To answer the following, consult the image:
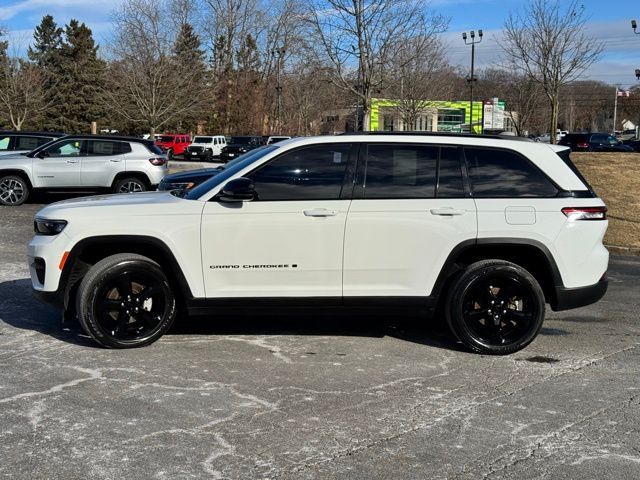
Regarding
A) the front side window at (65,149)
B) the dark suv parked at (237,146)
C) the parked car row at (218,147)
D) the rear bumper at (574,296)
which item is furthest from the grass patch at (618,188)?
the parked car row at (218,147)

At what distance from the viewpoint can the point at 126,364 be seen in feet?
17.7

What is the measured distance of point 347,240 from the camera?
18.6 feet

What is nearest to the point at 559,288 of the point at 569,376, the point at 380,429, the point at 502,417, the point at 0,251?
the point at 569,376

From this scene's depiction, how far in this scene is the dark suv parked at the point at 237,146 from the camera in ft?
154

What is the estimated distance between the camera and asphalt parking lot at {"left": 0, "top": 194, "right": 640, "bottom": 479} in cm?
378

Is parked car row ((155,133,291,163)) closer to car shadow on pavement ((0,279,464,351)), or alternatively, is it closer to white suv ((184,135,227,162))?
white suv ((184,135,227,162))

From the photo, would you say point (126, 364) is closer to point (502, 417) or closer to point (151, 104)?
point (502, 417)

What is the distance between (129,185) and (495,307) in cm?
1172

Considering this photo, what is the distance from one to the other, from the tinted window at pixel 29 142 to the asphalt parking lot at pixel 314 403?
40.0 ft

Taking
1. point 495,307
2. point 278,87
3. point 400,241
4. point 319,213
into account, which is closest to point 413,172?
point 400,241

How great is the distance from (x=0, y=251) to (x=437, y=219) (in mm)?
7636

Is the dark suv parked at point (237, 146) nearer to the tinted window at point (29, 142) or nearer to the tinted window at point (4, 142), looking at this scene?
the tinted window at point (29, 142)

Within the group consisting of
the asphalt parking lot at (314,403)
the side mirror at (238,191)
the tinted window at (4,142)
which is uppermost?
the tinted window at (4,142)

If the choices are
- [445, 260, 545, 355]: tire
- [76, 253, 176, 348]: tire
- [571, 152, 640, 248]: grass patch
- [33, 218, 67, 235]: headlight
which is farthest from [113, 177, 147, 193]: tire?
[445, 260, 545, 355]: tire
